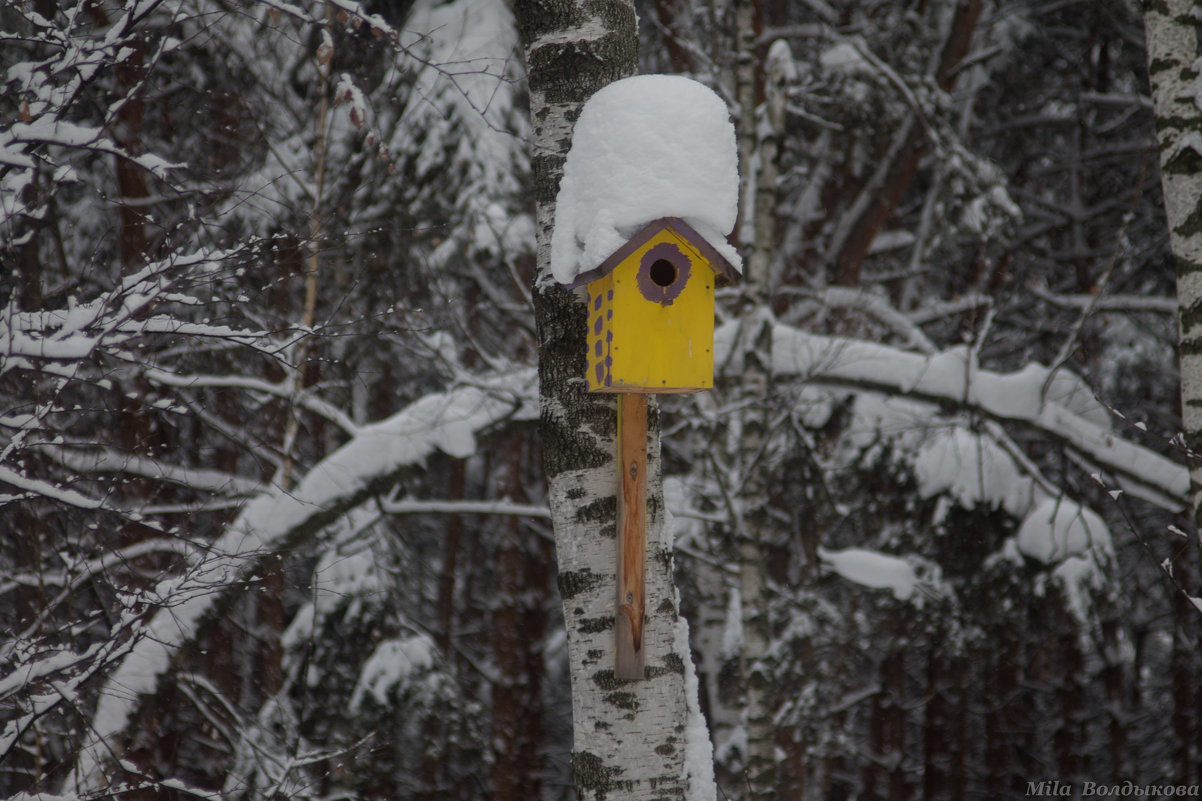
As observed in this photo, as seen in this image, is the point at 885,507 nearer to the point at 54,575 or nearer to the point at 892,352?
the point at 892,352

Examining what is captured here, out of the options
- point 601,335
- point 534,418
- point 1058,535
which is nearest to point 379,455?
point 534,418

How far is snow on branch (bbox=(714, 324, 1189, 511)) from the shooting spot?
5430 mm

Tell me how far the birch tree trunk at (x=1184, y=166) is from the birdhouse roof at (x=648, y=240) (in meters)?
2.11

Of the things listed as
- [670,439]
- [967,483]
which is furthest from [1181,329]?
[670,439]

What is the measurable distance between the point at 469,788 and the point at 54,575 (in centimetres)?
624

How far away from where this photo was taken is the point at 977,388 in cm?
556

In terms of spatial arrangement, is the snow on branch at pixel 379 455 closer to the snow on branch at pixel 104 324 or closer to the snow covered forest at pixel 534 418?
the snow covered forest at pixel 534 418

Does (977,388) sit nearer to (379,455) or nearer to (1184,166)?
(1184,166)

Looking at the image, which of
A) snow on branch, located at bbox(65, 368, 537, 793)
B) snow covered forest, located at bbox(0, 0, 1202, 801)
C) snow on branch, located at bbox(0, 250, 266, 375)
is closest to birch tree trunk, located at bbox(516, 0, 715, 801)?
snow covered forest, located at bbox(0, 0, 1202, 801)

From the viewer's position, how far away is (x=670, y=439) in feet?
24.5

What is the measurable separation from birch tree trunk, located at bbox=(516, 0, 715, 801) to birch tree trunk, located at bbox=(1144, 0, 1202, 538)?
6.98ft

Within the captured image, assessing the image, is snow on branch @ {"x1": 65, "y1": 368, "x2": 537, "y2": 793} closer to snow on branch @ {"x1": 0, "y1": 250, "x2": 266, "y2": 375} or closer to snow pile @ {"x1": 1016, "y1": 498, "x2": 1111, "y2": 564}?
snow on branch @ {"x1": 0, "y1": 250, "x2": 266, "y2": 375}

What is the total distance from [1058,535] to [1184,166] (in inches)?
148

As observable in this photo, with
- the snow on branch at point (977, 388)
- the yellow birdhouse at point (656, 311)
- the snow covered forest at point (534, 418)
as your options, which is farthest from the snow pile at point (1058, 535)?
the yellow birdhouse at point (656, 311)
